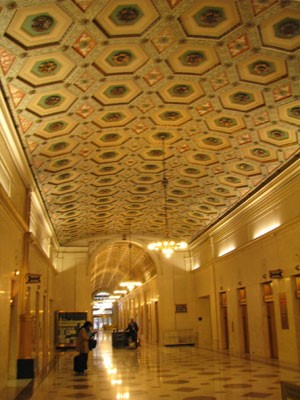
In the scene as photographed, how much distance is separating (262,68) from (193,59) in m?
Answer: 1.15

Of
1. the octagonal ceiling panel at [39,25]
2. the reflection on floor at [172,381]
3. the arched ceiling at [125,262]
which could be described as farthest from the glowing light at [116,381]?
the arched ceiling at [125,262]

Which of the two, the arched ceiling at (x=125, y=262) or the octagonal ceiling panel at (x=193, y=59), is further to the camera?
the arched ceiling at (x=125, y=262)

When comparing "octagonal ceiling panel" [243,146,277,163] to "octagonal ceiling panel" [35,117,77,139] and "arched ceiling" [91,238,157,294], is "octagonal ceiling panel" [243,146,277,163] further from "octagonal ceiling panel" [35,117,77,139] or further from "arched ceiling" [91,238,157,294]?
"arched ceiling" [91,238,157,294]

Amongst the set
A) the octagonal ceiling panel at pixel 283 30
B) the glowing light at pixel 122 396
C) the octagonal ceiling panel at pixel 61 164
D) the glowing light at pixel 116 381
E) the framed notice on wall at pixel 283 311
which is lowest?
the glowing light at pixel 116 381

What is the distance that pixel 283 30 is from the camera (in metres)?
6.34

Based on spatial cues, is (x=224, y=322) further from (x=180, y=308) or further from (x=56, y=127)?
(x=56, y=127)

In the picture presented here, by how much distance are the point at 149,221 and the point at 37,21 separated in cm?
1380

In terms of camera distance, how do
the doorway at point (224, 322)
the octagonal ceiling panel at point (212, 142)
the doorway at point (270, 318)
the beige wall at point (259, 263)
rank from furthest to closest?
the doorway at point (224, 322), the doorway at point (270, 318), the beige wall at point (259, 263), the octagonal ceiling panel at point (212, 142)

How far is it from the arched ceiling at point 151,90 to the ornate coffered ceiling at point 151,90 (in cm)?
2

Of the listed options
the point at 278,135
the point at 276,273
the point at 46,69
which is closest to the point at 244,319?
the point at 276,273

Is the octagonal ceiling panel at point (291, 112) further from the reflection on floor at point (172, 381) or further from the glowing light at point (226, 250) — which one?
the glowing light at point (226, 250)

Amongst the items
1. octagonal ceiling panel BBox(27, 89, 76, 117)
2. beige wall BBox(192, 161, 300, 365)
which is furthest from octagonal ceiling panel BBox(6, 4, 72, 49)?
beige wall BBox(192, 161, 300, 365)

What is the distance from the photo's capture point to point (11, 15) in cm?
569

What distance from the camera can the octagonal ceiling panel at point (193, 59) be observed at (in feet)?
22.6
